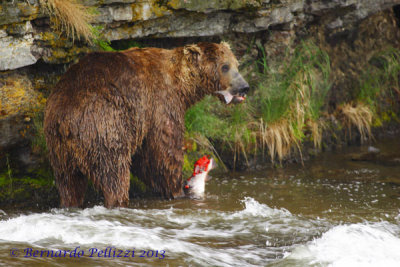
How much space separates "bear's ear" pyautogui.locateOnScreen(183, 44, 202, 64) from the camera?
5988mm

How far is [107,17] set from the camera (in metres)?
6.27

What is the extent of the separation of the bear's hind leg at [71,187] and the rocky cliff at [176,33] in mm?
806

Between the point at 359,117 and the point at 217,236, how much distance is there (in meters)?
5.17

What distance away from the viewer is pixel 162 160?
19.1 ft

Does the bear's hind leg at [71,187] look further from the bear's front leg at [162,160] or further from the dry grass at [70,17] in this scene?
the dry grass at [70,17]

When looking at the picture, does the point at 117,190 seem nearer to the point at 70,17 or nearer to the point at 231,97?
the point at 231,97

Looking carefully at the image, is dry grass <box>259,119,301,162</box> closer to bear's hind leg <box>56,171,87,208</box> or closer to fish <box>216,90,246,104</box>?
fish <box>216,90,246,104</box>

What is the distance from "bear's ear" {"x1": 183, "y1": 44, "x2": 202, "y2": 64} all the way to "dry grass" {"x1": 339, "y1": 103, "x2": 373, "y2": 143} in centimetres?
396

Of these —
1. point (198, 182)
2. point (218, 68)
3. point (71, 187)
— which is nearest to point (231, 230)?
point (198, 182)

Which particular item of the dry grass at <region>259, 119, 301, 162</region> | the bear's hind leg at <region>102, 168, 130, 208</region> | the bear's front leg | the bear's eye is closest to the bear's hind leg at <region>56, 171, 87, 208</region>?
the bear's hind leg at <region>102, 168, 130, 208</region>

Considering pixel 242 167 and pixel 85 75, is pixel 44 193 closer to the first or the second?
pixel 85 75

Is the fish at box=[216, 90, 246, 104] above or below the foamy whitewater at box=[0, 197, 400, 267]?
above

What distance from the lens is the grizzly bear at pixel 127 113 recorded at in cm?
505

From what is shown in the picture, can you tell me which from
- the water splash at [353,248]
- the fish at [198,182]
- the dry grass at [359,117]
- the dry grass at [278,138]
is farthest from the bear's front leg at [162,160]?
the dry grass at [359,117]
